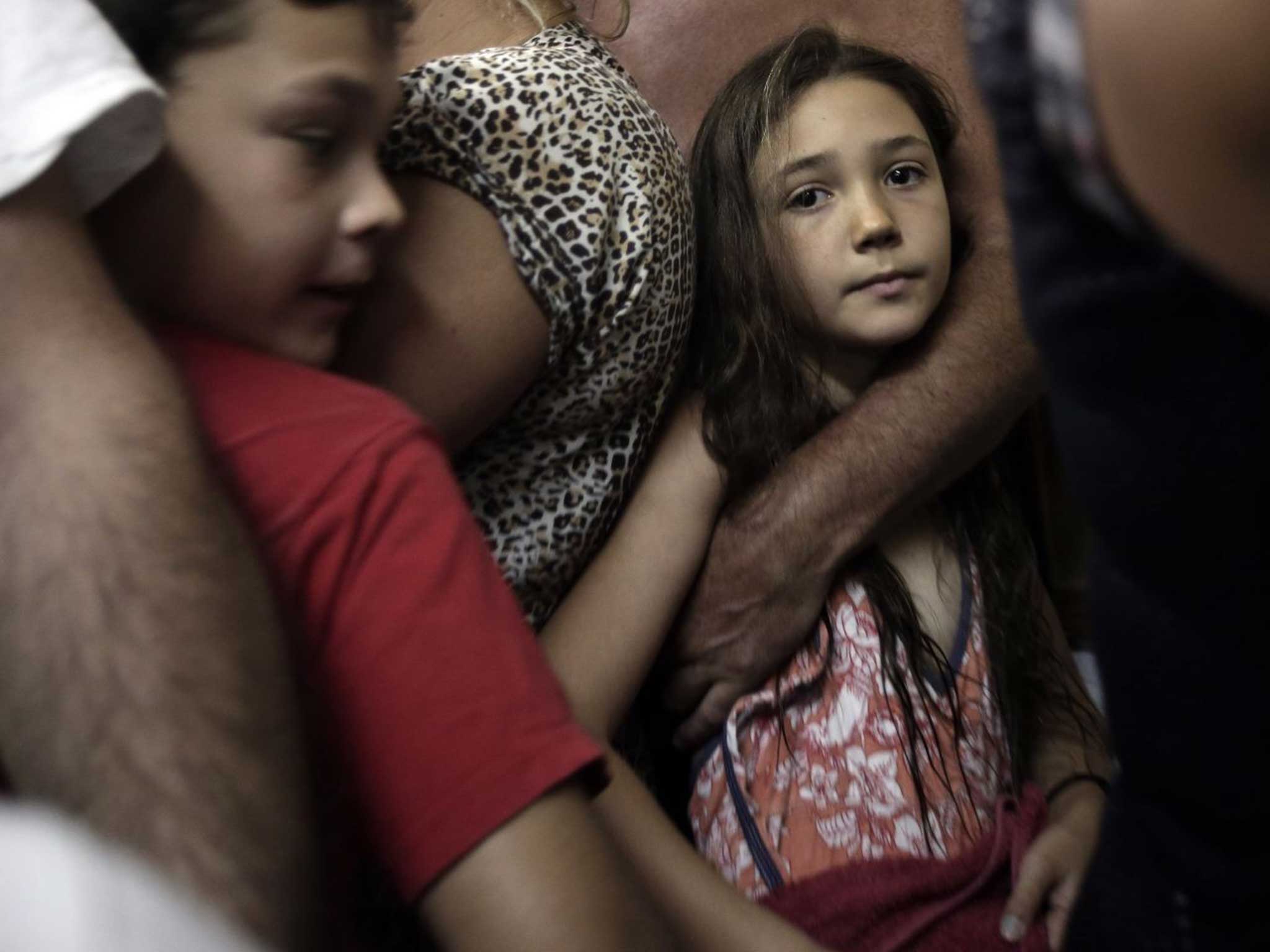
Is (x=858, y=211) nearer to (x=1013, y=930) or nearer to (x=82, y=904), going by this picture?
(x=1013, y=930)

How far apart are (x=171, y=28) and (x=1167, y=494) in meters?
0.58

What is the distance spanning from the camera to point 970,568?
50.1 inches

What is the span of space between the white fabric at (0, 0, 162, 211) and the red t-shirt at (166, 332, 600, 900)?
0.42 ft

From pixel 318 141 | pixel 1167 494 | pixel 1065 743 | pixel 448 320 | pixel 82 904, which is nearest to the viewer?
pixel 82 904

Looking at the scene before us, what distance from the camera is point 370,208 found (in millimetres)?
807

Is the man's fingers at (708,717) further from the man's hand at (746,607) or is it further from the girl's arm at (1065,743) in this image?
the girl's arm at (1065,743)

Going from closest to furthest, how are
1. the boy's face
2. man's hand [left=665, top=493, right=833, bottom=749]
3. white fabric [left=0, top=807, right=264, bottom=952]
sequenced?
1. white fabric [left=0, top=807, right=264, bottom=952]
2. the boy's face
3. man's hand [left=665, top=493, right=833, bottom=749]

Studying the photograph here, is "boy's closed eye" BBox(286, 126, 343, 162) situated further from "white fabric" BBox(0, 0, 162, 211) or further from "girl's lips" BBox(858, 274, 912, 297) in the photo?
"girl's lips" BBox(858, 274, 912, 297)

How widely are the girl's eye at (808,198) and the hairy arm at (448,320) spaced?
39 cm

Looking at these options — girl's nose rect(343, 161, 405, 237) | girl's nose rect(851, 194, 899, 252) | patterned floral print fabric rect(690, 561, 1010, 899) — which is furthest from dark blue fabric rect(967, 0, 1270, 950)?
girl's nose rect(851, 194, 899, 252)

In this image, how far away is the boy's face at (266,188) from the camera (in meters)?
0.75

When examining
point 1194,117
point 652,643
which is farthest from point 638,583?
point 1194,117

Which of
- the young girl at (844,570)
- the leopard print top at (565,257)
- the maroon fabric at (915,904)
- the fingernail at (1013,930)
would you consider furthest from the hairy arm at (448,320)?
the fingernail at (1013,930)

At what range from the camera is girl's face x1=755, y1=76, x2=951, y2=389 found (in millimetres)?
1212
